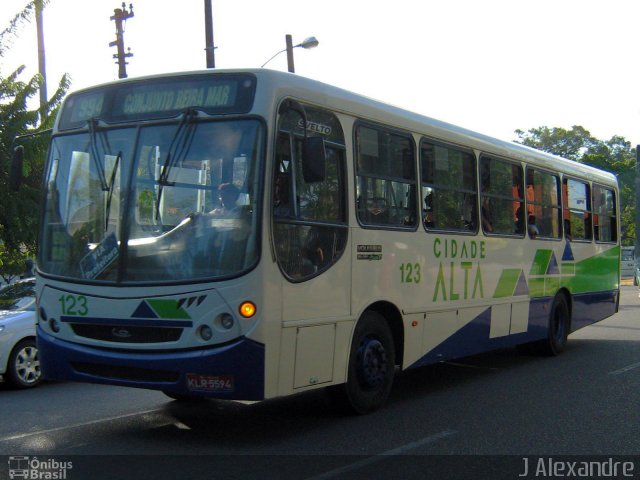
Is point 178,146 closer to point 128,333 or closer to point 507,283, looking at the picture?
point 128,333

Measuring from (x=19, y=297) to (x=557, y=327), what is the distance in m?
7.89

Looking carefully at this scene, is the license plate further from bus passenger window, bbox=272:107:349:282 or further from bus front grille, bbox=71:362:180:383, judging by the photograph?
bus passenger window, bbox=272:107:349:282

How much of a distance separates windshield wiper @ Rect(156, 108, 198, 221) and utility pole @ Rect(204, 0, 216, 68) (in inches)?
419

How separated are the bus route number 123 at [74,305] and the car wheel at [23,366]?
130 inches

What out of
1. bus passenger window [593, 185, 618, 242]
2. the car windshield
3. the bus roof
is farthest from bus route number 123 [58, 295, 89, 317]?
bus passenger window [593, 185, 618, 242]

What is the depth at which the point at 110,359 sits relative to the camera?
21.9 ft

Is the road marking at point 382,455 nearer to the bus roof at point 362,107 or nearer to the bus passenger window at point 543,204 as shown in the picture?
the bus roof at point 362,107

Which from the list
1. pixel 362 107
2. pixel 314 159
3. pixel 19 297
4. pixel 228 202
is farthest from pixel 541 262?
pixel 19 297

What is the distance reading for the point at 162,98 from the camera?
697 cm

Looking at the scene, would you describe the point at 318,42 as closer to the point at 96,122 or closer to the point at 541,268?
the point at 541,268

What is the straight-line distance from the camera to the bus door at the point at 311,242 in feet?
21.9

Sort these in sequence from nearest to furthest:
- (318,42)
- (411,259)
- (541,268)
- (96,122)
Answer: (96,122), (411,259), (541,268), (318,42)

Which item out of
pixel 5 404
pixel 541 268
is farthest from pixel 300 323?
pixel 541 268

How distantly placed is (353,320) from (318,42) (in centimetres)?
1287
